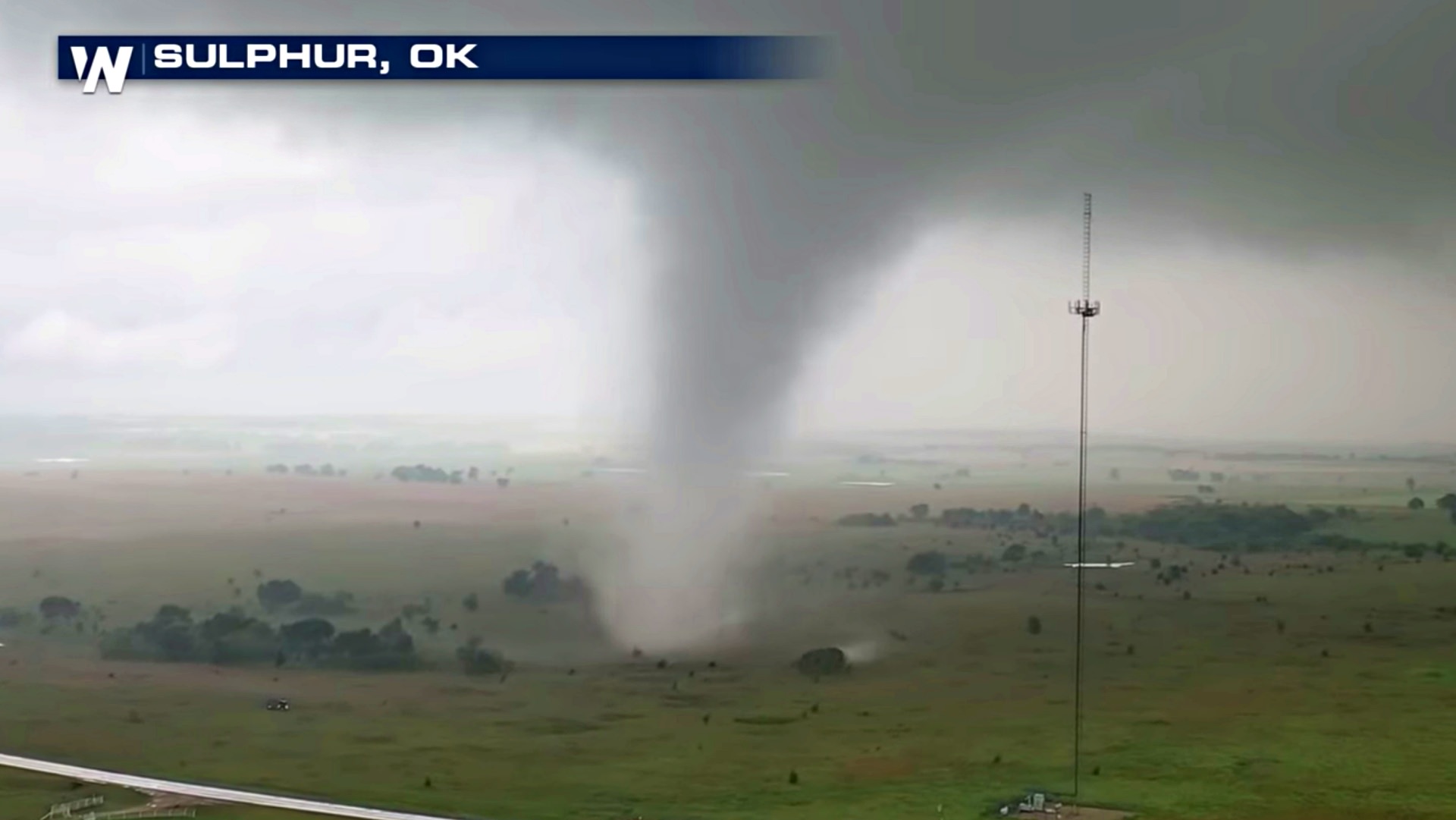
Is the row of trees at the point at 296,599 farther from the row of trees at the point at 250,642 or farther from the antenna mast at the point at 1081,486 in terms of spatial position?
the antenna mast at the point at 1081,486

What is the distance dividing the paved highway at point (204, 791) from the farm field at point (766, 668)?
0.08ft

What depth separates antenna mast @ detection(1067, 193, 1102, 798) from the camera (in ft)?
8.16

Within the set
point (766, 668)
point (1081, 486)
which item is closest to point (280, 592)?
point (766, 668)

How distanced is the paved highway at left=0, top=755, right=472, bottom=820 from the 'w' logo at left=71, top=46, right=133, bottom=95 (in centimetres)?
152

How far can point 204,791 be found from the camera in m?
2.53

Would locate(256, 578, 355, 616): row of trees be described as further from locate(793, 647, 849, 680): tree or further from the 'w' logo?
the 'w' logo

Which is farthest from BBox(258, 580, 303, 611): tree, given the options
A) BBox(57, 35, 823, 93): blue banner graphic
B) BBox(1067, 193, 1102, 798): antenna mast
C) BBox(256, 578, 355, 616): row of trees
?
BBox(1067, 193, 1102, 798): antenna mast

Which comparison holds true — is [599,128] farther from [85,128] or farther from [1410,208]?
[1410,208]

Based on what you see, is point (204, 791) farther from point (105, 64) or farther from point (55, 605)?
point (105, 64)

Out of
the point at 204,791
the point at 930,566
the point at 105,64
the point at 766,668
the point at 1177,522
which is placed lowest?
the point at 204,791

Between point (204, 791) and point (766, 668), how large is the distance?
4.23 feet

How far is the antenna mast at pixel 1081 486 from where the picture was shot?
8.16ft

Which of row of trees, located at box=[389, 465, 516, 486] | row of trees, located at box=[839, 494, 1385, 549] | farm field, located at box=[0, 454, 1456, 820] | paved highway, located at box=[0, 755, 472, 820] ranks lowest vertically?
paved highway, located at box=[0, 755, 472, 820]

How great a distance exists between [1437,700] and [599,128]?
226cm
